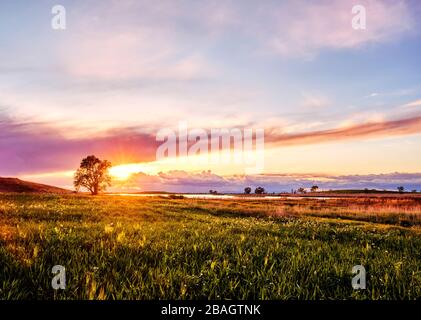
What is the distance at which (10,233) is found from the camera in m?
8.21

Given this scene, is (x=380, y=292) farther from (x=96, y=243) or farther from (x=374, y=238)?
(x=374, y=238)

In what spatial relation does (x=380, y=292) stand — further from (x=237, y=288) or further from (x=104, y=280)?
(x=104, y=280)

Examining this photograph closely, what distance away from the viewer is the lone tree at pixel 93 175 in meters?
102

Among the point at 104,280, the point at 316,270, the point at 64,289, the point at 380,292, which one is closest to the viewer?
the point at 64,289

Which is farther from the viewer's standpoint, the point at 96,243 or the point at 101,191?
the point at 101,191

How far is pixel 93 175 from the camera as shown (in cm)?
10394

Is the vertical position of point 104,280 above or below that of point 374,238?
above

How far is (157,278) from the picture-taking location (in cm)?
494

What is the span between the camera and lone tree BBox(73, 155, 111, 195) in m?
102
